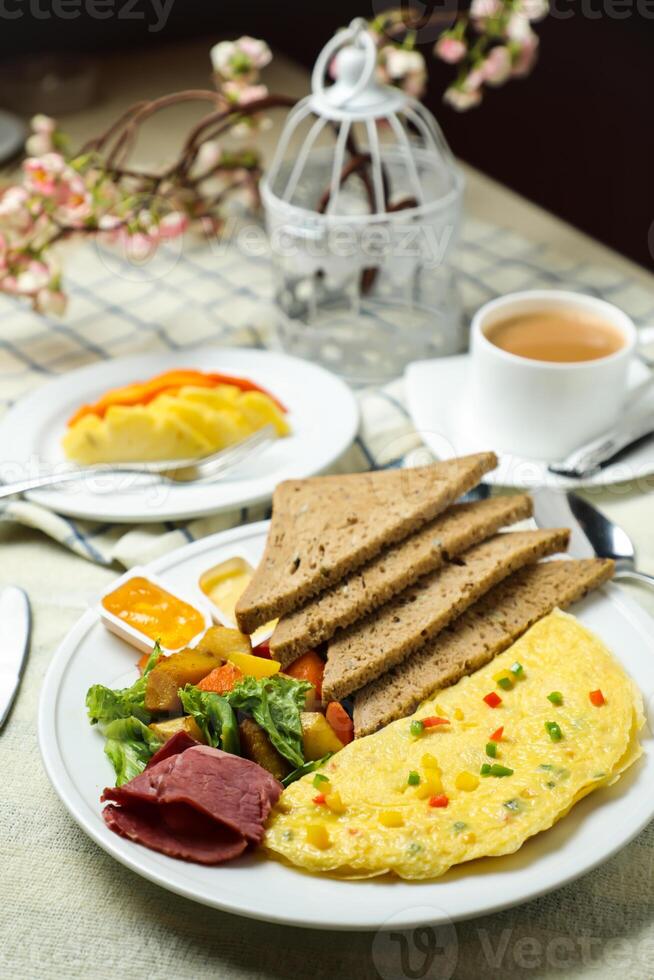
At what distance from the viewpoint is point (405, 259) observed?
3.09 meters

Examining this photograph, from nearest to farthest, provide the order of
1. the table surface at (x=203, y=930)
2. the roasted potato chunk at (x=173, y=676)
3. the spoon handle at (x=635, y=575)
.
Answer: the table surface at (x=203, y=930) < the roasted potato chunk at (x=173, y=676) < the spoon handle at (x=635, y=575)

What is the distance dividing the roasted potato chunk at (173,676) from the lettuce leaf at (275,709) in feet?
0.34

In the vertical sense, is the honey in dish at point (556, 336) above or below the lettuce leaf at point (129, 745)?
above

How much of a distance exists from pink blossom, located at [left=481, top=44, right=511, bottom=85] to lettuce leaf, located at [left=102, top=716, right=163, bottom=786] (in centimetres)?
247

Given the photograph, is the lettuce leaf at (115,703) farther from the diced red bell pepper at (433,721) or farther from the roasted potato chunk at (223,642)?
the diced red bell pepper at (433,721)

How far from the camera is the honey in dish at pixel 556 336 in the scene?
2.74m

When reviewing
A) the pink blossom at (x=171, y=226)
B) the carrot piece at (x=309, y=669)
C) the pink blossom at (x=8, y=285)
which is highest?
the pink blossom at (x=171, y=226)

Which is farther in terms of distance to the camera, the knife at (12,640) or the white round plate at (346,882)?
the knife at (12,640)

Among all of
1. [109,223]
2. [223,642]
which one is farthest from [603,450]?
[109,223]

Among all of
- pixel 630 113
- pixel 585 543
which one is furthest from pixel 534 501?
pixel 630 113

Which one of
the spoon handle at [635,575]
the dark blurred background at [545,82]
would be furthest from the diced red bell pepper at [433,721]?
the dark blurred background at [545,82]

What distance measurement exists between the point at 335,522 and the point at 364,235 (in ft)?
3.41

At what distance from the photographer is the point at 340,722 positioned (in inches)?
74.4

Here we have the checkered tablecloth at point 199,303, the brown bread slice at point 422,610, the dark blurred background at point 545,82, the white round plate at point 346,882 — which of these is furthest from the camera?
the dark blurred background at point 545,82
